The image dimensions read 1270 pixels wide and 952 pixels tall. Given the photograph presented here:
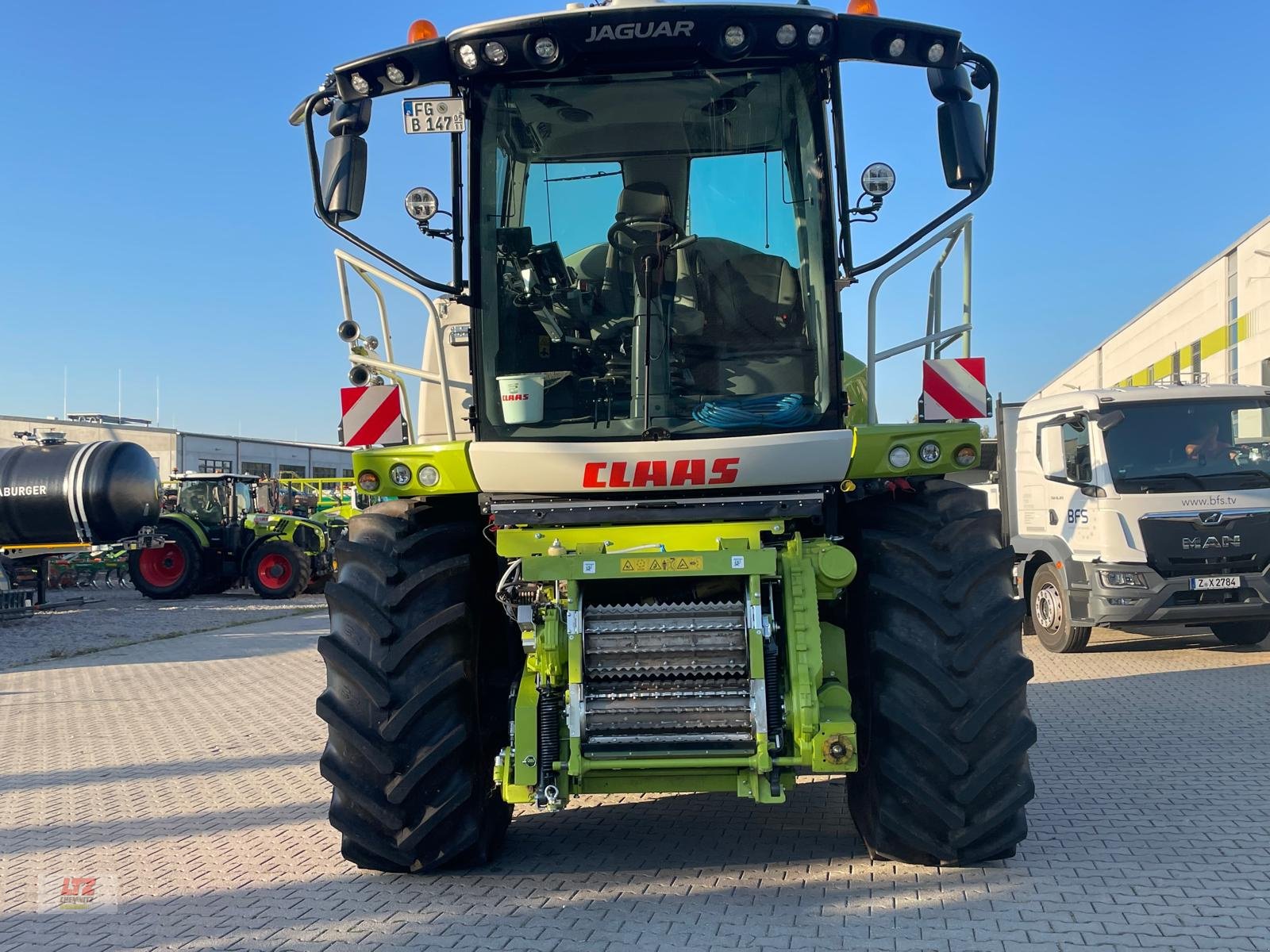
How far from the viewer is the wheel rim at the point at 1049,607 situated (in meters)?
10.6

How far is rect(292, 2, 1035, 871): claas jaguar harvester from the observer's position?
404 centimetres

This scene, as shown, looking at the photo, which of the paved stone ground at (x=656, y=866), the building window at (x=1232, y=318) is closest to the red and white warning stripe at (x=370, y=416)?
the paved stone ground at (x=656, y=866)

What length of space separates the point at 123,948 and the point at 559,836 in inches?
72.1

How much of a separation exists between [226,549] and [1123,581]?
51.5 ft

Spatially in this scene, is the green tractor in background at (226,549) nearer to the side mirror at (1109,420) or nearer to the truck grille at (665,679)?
the side mirror at (1109,420)

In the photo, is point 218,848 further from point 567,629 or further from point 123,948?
point 567,629

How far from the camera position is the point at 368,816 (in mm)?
4176

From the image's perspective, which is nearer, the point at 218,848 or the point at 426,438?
the point at 218,848

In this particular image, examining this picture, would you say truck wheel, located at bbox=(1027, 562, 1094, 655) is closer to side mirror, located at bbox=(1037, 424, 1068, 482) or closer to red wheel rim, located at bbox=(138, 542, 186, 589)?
side mirror, located at bbox=(1037, 424, 1068, 482)

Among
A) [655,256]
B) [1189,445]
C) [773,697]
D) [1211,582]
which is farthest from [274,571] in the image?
[773,697]


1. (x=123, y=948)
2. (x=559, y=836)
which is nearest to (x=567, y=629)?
(x=559, y=836)

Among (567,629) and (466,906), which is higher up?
(567,629)

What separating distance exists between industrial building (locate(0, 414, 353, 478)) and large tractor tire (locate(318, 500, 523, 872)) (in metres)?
33.0

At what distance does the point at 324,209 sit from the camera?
436 centimetres
